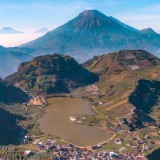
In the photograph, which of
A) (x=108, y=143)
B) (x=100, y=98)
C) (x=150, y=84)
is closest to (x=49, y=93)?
(x=100, y=98)

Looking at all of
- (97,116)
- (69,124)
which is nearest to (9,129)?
(69,124)

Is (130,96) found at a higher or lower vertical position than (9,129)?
higher

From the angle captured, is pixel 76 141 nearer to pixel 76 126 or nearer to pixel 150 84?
pixel 76 126

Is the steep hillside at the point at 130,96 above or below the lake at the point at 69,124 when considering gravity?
above

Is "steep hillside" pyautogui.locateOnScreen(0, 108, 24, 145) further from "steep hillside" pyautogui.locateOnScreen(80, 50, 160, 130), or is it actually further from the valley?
"steep hillside" pyautogui.locateOnScreen(80, 50, 160, 130)

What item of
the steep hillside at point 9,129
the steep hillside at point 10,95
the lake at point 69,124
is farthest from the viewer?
the steep hillside at point 10,95

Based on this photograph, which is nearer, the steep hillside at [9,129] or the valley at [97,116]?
the valley at [97,116]

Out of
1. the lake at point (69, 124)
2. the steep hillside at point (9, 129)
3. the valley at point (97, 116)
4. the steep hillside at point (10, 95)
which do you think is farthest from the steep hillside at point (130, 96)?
the steep hillside at point (9, 129)

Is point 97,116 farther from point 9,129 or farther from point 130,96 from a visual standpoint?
point 9,129

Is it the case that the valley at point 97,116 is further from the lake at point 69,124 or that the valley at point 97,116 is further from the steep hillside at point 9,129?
the steep hillside at point 9,129
